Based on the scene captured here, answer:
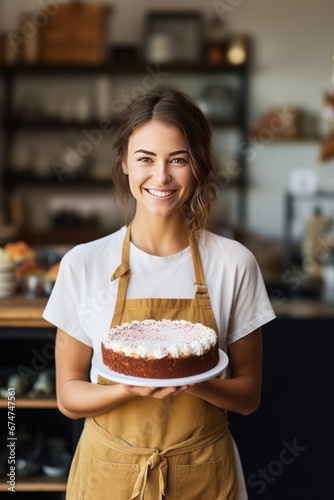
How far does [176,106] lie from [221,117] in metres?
4.35

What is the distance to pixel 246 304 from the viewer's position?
1.43m

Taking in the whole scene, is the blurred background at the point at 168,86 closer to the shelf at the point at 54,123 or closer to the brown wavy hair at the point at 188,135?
the shelf at the point at 54,123

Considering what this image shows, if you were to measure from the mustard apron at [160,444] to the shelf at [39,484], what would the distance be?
2.72 feet

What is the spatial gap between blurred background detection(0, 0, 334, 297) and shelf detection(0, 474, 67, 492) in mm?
3444

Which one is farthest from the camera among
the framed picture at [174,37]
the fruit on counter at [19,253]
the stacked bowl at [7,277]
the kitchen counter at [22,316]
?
the framed picture at [174,37]

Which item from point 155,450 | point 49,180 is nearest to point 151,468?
point 155,450

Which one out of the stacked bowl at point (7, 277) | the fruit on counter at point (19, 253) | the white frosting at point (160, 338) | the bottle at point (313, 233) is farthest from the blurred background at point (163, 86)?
the white frosting at point (160, 338)

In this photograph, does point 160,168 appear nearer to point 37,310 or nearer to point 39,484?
point 37,310

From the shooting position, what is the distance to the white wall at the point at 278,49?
5.64m

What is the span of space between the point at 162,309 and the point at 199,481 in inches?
14.2

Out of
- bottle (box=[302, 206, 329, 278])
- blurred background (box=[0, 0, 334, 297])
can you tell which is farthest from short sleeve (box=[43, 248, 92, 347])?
blurred background (box=[0, 0, 334, 297])

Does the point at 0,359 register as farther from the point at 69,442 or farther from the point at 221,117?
the point at 221,117

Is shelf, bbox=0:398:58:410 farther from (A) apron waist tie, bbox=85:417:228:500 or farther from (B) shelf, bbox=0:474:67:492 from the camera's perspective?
(A) apron waist tie, bbox=85:417:228:500

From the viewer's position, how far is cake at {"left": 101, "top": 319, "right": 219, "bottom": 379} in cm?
125
